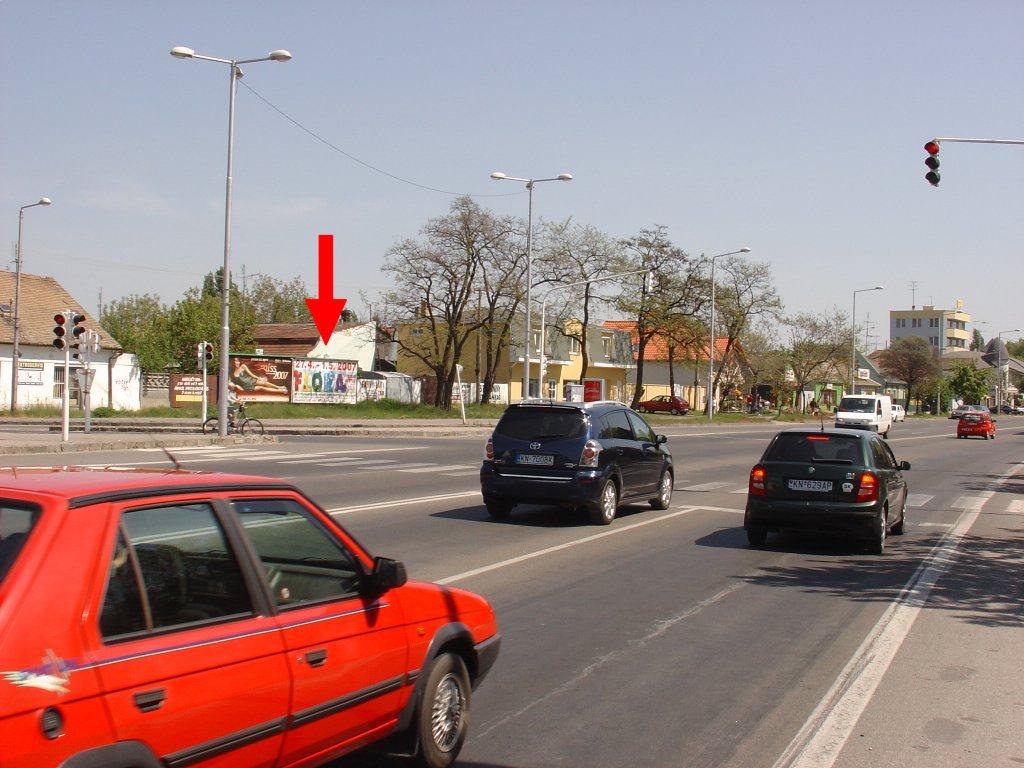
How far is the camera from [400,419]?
52312mm

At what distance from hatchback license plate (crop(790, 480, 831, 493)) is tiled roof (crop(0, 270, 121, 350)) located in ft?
157

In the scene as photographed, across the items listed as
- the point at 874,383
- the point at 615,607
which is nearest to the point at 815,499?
the point at 615,607

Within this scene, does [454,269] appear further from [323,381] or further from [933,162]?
[933,162]

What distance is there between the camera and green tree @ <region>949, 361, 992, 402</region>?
13288 centimetres

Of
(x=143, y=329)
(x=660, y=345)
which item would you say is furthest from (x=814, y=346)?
(x=143, y=329)

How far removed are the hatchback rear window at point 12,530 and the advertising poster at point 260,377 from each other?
168 feet

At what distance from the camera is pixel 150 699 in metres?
3.14

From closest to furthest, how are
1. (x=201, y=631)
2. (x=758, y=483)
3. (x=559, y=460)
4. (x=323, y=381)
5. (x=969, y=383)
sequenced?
(x=201, y=631) → (x=758, y=483) → (x=559, y=460) → (x=323, y=381) → (x=969, y=383)

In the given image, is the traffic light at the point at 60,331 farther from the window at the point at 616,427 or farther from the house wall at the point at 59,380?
the house wall at the point at 59,380

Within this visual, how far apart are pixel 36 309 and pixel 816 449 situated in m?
53.4

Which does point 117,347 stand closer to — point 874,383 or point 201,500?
point 201,500

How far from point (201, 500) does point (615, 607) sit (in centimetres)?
549

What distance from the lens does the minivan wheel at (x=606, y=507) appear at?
13.9 m

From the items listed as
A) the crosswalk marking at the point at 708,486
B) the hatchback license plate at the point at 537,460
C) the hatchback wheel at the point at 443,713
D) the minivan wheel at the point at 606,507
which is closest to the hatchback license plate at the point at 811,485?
the minivan wheel at the point at 606,507
